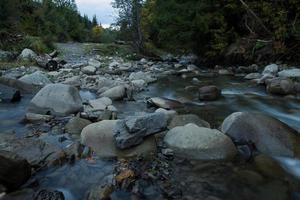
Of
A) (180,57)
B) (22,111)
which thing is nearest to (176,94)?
(22,111)

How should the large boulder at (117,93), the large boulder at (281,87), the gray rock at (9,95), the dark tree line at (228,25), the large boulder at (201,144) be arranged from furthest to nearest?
1. the dark tree line at (228,25)
2. the large boulder at (281,87)
3. the large boulder at (117,93)
4. the gray rock at (9,95)
5. the large boulder at (201,144)

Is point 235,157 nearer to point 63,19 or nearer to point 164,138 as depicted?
point 164,138

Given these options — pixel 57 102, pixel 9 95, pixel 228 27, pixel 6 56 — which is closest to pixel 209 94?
pixel 57 102

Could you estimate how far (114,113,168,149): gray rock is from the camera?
4.05 metres

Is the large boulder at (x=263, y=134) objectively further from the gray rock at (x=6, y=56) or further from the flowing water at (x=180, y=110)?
the gray rock at (x=6, y=56)

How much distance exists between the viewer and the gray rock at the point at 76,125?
15.5 ft

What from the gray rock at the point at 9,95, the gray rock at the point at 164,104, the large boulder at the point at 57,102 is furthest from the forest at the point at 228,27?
the gray rock at the point at 9,95

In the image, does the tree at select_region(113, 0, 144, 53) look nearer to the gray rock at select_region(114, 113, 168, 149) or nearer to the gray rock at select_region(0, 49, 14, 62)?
the gray rock at select_region(0, 49, 14, 62)

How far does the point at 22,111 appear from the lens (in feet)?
19.6

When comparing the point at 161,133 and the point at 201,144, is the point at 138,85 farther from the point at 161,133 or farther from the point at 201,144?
the point at 201,144

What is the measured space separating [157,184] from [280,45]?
996 centimetres

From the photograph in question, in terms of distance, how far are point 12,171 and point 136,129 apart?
5.02 feet

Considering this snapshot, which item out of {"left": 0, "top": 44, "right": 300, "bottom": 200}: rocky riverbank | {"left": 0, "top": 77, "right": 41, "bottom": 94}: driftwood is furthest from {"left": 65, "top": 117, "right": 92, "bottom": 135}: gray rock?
{"left": 0, "top": 77, "right": 41, "bottom": 94}: driftwood

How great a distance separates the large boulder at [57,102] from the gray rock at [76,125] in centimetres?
75
